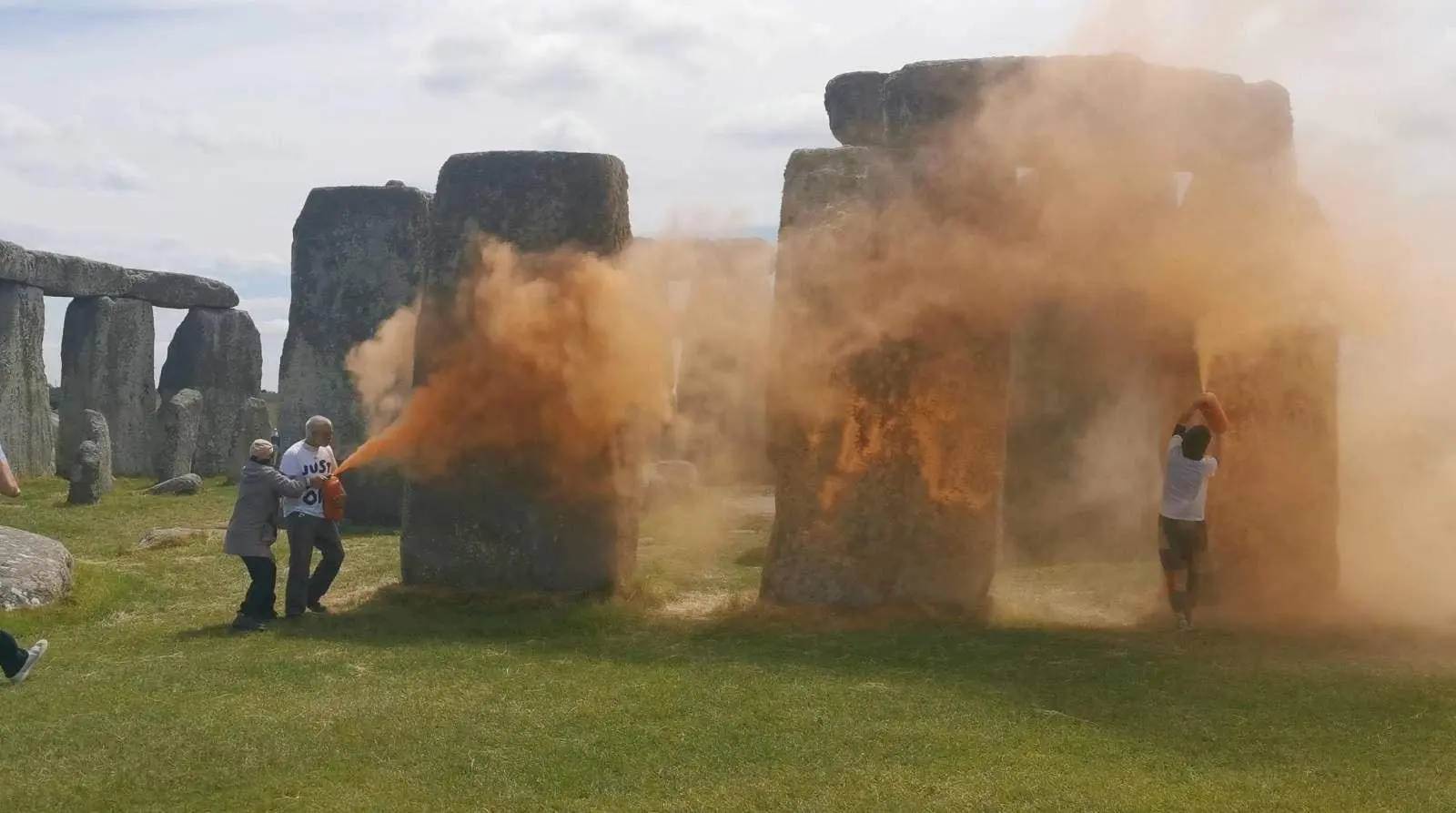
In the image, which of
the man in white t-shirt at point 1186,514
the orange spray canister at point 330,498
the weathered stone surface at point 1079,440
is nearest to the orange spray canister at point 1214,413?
the man in white t-shirt at point 1186,514

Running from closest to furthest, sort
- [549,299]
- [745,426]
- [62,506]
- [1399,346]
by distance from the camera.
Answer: [549,299]
[1399,346]
[62,506]
[745,426]

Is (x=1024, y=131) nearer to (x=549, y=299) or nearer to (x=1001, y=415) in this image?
(x=1001, y=415)

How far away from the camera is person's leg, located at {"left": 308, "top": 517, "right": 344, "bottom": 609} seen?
1042cm

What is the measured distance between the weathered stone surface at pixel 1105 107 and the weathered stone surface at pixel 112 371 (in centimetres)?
1753

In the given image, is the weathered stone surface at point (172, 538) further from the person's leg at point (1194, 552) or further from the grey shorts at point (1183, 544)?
the person's leg at point (1194, 552)

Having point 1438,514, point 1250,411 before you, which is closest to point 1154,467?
point 1438,514

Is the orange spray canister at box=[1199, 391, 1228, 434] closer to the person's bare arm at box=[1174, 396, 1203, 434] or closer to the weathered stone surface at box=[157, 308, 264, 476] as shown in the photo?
the person's bare arm at box=[1174, 396, 1203, 434]

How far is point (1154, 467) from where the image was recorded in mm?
14008

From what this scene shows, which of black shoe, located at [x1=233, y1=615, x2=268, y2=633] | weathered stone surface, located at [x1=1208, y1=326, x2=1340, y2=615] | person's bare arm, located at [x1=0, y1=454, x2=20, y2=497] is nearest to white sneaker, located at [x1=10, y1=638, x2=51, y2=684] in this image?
person's bare arm, located at [x1=0, y1=454, x2=20, y2=497]

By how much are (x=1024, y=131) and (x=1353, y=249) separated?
2777 mm

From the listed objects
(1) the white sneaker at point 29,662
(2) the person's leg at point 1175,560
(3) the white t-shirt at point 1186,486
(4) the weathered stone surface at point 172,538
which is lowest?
(1) the white sneaker at point 29,662

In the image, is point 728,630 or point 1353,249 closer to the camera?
point 728,630

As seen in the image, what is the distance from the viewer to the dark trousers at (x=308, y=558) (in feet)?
33.3

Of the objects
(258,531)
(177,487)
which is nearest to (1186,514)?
(258,531)
